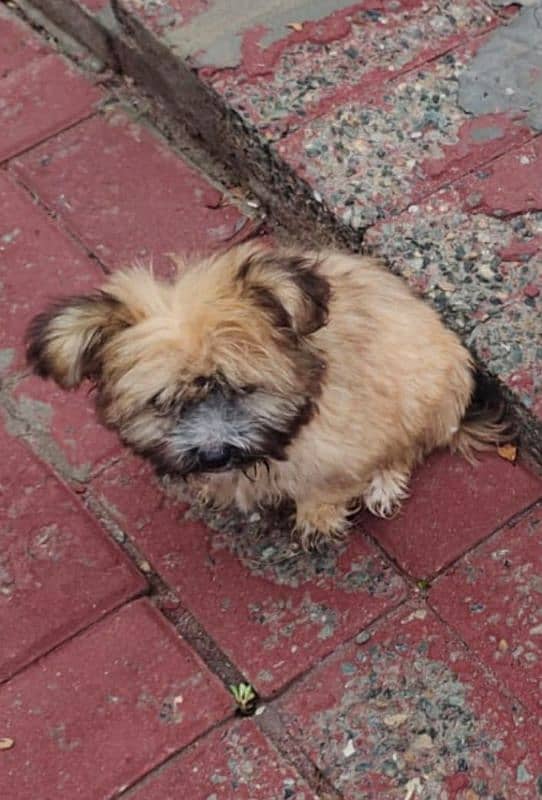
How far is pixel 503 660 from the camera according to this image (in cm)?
288

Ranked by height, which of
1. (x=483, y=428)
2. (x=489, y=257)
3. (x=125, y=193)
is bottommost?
(x=483, y=428)

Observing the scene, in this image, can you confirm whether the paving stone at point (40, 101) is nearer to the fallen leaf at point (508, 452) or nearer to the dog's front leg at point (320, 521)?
the dog's front leg at point (320, 521)

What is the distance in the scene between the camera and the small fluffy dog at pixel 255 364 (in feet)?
7.92

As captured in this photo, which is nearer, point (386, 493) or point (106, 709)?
point (106, 709)

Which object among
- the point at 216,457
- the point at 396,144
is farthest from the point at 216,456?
the point at 396,144

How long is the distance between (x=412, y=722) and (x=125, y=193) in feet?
6.39

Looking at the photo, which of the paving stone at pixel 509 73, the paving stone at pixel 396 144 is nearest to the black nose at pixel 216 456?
the paving stone at pixel 396 144

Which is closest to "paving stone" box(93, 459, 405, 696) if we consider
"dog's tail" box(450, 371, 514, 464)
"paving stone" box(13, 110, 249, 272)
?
"dog's tail" box(450, 371, 514, 464)

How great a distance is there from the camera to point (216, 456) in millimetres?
2465

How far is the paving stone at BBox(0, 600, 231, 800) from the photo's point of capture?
111 inches

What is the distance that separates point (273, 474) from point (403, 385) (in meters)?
0.40

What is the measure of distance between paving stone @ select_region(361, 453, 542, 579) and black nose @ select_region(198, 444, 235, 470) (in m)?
0.76

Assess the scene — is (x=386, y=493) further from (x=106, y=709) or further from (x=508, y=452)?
(x=106, y=709)

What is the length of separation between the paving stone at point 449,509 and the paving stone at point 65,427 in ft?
2.59
